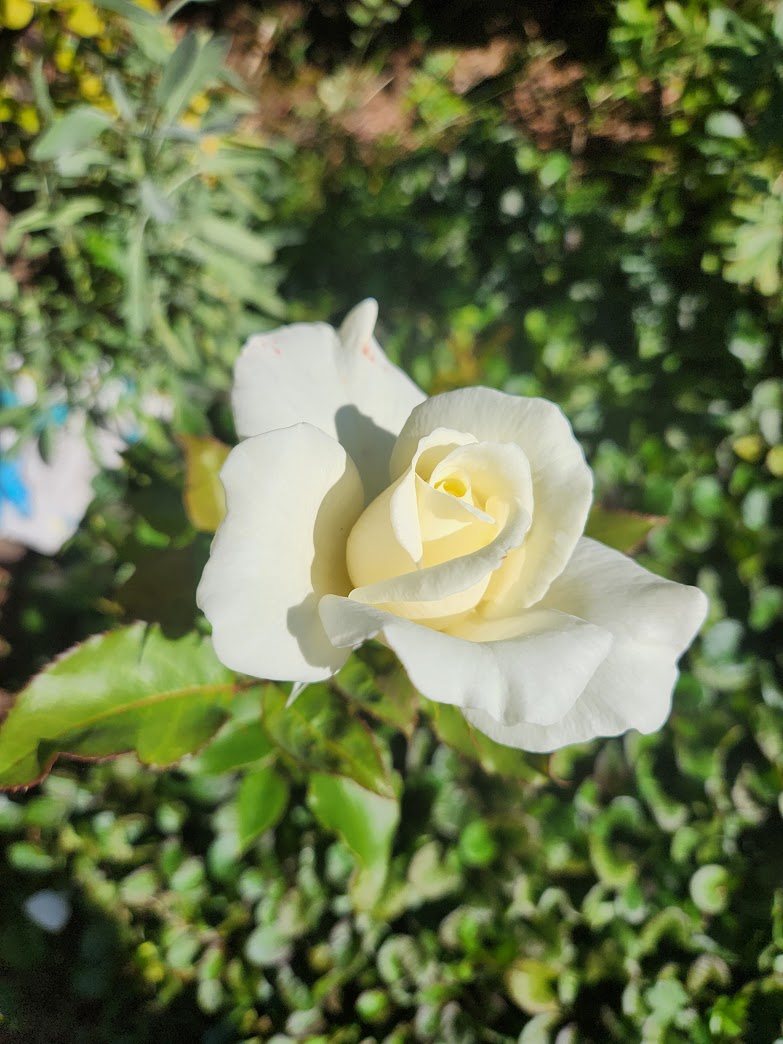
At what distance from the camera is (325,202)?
1.90 m

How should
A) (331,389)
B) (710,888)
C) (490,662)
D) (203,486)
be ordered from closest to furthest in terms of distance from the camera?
(490,662) → (331,389) → (203,486) → (710,888)

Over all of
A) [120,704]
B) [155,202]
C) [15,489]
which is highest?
[155,202]

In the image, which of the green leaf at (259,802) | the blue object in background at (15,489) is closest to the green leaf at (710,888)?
the green leaf at (259,802)

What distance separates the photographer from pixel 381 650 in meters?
0.69

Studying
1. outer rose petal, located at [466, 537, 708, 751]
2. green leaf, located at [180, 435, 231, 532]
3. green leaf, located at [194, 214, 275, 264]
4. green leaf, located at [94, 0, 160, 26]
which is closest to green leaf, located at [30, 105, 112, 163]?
green leaf, located at [94, 0, 160, 26]

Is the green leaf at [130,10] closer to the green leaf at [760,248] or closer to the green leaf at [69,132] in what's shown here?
the green leaf at [69,132]

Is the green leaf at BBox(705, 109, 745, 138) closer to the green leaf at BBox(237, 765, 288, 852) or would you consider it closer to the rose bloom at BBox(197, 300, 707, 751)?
the rose bloom at BBox(197, 300, 707, 751)

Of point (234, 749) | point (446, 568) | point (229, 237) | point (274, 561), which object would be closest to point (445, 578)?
point (446, 568)

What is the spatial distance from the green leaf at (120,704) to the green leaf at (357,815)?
0.46ft

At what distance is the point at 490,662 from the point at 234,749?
0.34 metres

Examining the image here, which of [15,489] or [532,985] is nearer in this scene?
[532,985]

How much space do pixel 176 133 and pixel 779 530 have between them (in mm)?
1046

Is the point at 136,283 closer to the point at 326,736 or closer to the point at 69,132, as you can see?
the point at 69,132

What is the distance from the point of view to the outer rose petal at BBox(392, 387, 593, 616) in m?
0.55
